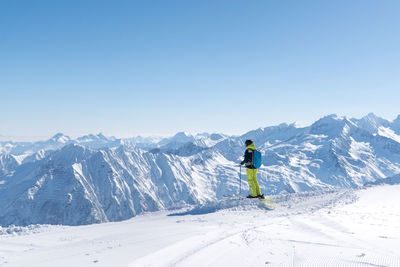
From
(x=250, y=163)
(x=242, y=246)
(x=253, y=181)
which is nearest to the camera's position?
(x=242, y=246)

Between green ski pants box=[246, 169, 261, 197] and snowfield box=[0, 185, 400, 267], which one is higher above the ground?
green ski pants box=[246, 169, 261, 197]

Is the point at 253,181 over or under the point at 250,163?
under

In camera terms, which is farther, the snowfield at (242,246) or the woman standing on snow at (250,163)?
the woman standing on snow at (250,163)

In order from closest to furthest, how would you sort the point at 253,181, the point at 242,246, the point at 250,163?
1. the point at 242,246
2. the point at 250,163
3. the point at 253,181

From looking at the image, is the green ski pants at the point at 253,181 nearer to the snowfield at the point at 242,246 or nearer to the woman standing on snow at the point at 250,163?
the woman standing on snow at the point at 250,163

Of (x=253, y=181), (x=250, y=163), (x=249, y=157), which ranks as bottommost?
(x=253, y=181)

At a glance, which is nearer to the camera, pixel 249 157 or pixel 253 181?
pixel 249 157

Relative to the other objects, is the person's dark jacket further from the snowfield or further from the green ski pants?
the snowfield

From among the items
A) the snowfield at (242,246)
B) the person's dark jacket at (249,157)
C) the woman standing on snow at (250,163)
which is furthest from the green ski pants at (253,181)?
the snowfield at (242,246)

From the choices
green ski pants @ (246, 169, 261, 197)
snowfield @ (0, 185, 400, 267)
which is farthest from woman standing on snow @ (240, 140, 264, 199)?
snowfield @ (0, 185, 400, 267)

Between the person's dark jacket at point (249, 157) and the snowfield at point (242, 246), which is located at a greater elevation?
the person's dark jacket at point (249, 157)

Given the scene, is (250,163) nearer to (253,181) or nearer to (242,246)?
(253,181)

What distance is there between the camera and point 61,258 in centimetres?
1049

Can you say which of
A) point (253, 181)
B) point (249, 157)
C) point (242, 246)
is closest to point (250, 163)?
point (249, 157)
